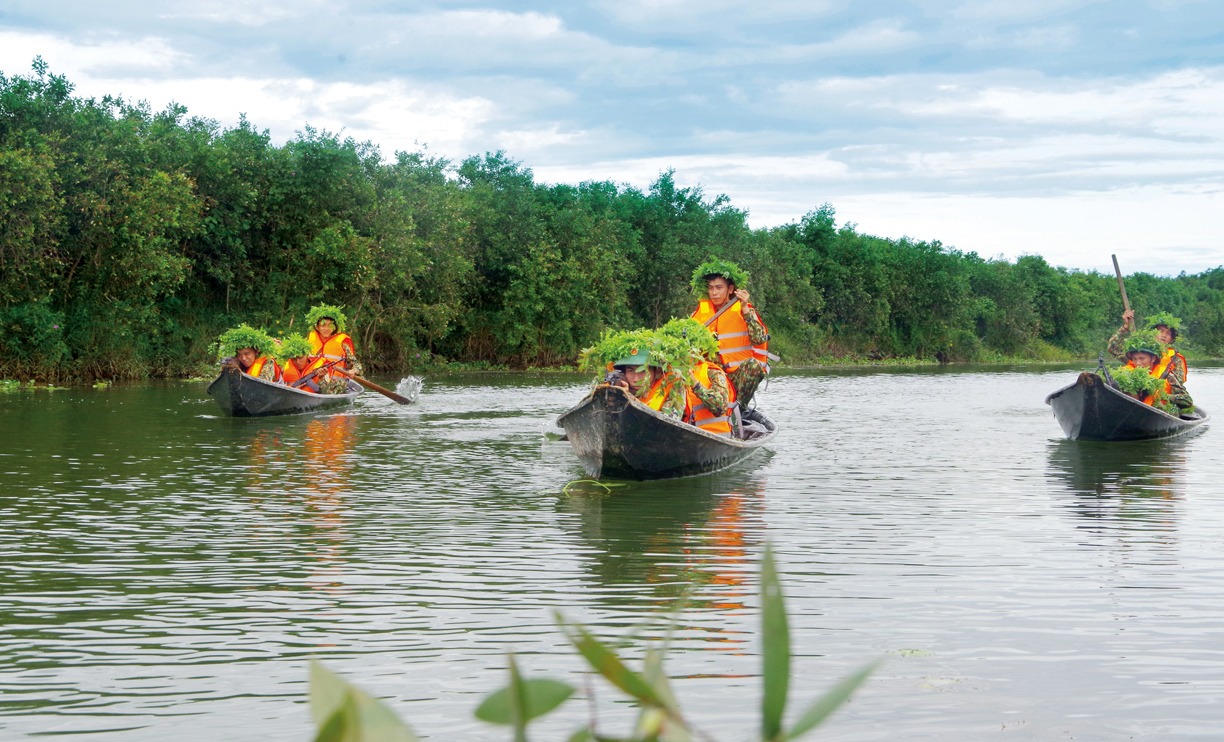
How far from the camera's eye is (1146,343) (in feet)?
55.6

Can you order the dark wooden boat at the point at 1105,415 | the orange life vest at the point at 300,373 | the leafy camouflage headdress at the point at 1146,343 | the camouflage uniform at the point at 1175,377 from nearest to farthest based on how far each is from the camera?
1. the dark wooden boat at the point at 1105,415
2. the leafy camouflage headdress at the point at 1146,343
3. the camouflage uniform at the point at 1175,377
4. the orange life vest at the point at 300,373

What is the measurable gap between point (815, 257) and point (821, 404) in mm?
41758

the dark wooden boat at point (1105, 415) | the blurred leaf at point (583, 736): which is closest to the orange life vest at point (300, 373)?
the dark wooden boat at point (1105, 415)

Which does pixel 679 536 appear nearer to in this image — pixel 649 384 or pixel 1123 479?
pixel 649 384

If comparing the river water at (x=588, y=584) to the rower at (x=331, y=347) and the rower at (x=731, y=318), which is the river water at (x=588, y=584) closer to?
the rower at (x=731, y=318)

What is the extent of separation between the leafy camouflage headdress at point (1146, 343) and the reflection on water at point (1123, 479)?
140 cm

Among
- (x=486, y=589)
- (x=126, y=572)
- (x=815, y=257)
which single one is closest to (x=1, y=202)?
(x=126, y=572)

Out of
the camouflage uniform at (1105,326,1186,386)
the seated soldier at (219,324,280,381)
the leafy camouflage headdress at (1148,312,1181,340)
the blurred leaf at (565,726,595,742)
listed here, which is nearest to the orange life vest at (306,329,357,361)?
the seated soldier at (219,324,280,381)

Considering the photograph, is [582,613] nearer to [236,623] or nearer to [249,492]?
[236,623]

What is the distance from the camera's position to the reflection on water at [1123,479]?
9516mm

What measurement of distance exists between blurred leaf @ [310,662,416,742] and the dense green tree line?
2611 centimetres

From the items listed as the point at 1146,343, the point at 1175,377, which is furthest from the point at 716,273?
the point at 1175,377

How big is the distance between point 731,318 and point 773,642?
12.9 m

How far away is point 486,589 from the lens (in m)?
6.54
